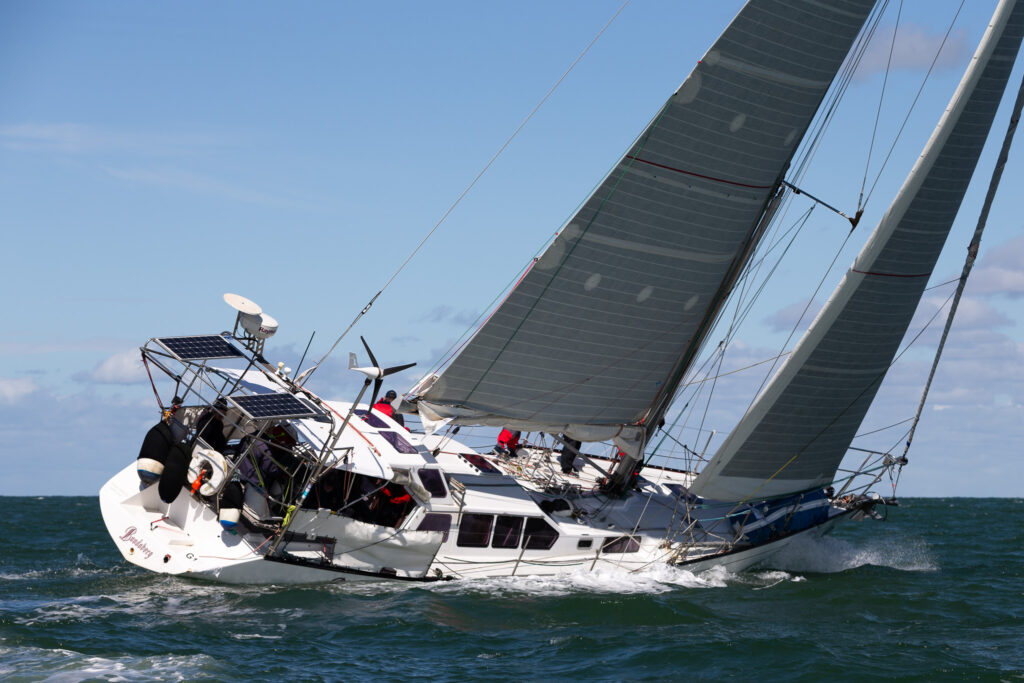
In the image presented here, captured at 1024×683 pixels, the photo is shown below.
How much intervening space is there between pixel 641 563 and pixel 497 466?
380 cm

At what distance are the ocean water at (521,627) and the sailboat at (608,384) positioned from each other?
0.61 meters

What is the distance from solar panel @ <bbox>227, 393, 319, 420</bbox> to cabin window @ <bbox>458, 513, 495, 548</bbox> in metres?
2.98

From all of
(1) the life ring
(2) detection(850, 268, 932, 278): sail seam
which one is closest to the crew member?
(2) detection(850, 268, 932, 278): sail seam

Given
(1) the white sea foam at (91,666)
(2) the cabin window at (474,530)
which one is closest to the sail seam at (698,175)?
(2) the cabin window at (474,530)

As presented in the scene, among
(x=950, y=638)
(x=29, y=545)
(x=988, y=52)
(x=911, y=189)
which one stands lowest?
(x=950, y=638)

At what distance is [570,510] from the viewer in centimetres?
1697

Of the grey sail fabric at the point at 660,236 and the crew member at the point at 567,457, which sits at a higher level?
the grey sail fabric at the point at 660,236

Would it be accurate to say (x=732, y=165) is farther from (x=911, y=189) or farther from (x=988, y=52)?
(x=988, y=52)

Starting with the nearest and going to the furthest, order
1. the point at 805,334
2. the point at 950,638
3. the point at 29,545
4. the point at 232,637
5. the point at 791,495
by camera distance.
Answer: the point at 232,637, the point at 950,638, the point at 805,334, the point at 791,495, the point at 29,545

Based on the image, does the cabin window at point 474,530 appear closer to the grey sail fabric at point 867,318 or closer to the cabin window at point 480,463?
the cabin window at point 480,463

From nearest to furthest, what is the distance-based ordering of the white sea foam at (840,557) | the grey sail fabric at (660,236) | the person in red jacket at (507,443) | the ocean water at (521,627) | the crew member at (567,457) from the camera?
the ocean water at (521,627) < the grey sail fabric at (660,236) < the white sea foam at (840,557) < the crew member at (567,457) < the person in red jacket at (507,443)

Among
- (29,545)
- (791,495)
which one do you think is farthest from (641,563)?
(29,545)

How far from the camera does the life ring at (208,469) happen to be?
47.7 feet

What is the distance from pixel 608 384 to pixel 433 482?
11.0 feet
